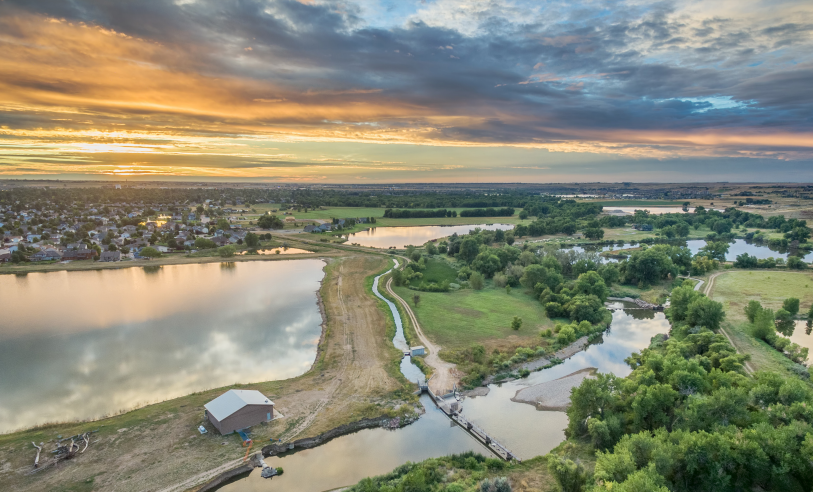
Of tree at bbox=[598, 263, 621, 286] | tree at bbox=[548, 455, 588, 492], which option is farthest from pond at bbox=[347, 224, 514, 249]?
tree at bbox=[548, 455, 588, 492]

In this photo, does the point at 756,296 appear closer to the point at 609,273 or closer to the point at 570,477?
the point at 609,273

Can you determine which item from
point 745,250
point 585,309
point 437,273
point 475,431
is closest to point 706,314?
point 585,309

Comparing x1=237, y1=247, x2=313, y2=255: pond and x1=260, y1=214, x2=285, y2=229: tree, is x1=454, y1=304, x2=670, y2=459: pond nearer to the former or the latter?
x1=237, y1=247, x2=313, y2=255: pond

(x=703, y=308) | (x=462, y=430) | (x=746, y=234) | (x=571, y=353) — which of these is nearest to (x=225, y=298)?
(x=462, y=430)

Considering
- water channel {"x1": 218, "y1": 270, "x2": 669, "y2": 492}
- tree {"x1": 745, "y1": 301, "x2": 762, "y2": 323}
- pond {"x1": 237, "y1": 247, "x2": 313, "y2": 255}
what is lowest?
water channel {"x1": 218, "y1": 270, "x2": 669, "y2": 492}

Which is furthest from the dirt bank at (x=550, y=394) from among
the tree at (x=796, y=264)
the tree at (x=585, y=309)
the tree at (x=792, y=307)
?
the tree at (x=796, y=264)

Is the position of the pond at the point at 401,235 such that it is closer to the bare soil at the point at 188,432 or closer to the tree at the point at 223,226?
the tree at the point at 223,226

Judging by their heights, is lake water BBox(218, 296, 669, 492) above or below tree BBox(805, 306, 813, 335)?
below

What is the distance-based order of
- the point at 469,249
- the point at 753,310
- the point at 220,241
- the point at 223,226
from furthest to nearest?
1. the point at 223,226
2. the point at 220,241
3. the point at 469,249
4. the point at 753,310
